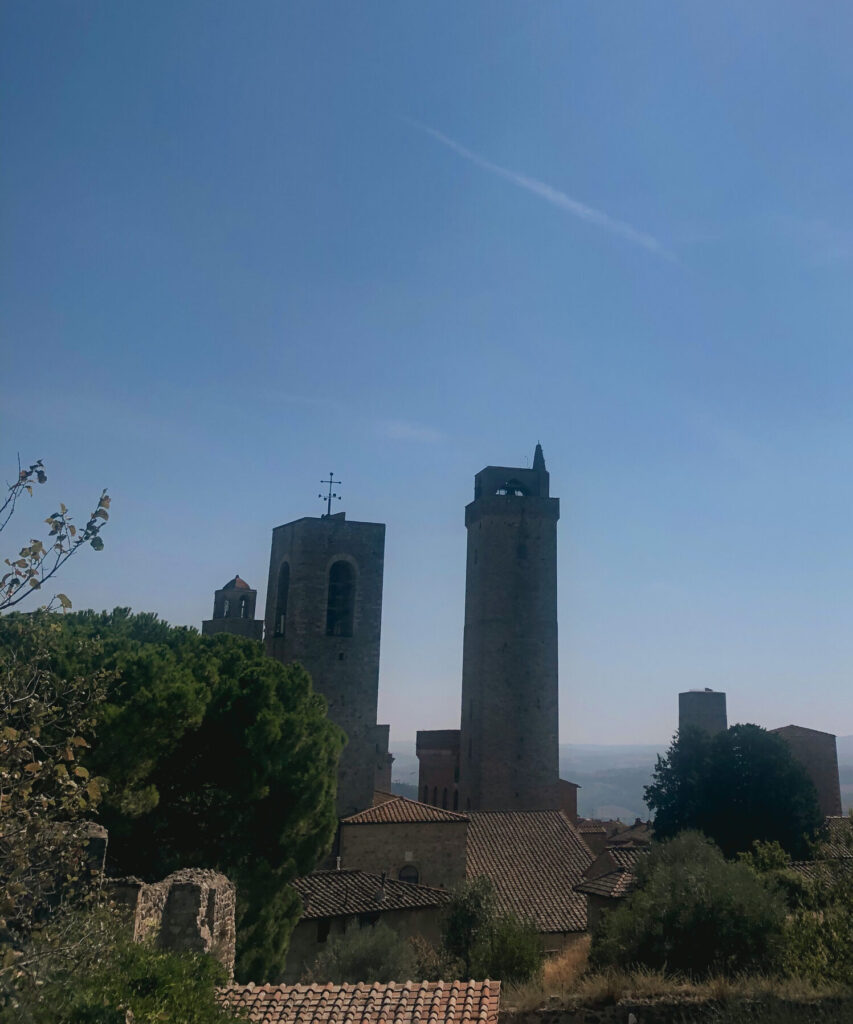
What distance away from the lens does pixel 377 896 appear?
20.7m

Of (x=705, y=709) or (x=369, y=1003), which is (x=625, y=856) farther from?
(x=705, y=709)

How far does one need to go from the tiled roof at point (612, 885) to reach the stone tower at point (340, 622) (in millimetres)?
11539

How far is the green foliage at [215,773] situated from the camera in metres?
14.1

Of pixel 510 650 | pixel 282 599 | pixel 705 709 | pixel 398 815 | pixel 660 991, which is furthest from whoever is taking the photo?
pixel 705 709

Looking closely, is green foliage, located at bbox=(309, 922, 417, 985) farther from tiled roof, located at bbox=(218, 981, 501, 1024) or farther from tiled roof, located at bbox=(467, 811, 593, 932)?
tiled roof, located at bbox=(218, 981, 501, 1024)

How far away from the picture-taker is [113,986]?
20.9 feet

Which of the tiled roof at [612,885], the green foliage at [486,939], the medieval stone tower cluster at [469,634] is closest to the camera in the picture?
the green foliage at [486,939]

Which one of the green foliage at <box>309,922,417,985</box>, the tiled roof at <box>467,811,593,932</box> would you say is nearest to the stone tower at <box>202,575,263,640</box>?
the tiled roof at <box>467,811,593,932</box>

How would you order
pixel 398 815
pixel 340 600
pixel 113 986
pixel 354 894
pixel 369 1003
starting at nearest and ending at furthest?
pixel 113 986 → pixel 369 1003 → pixel 354 894 → pixel 398 815 → pixel 340 600

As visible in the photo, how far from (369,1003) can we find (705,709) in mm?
44851

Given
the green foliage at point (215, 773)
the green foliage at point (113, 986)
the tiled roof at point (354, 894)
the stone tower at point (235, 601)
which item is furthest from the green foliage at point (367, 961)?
the stone tower at point (235, 601)

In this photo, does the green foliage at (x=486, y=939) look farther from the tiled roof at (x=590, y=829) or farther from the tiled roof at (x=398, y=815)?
the tiled roof at (x=590, y=829)

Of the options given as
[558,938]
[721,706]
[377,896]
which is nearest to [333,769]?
[377,896]

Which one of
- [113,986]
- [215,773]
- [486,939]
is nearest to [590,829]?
[486,939]
